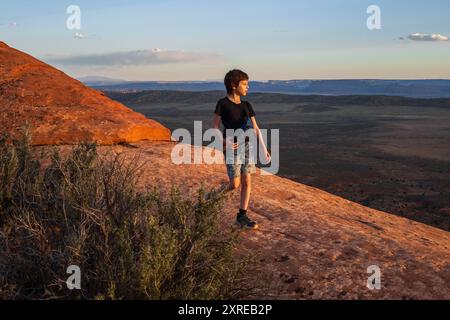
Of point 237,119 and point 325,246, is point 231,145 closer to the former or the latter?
point 237,119

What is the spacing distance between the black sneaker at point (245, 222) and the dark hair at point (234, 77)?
55.0 inches

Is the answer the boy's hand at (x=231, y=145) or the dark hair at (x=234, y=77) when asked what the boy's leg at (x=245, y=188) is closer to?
the boy's hand at (x=231, y=145)

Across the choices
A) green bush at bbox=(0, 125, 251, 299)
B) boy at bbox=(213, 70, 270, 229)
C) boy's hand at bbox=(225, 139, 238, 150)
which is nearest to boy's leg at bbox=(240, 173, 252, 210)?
boy at bbox=(213, 70, 270, 229)

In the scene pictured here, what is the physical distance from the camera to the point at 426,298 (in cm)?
387

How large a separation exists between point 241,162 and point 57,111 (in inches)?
200

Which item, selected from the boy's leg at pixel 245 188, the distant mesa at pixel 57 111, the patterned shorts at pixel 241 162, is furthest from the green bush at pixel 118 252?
the distant mesa at pixel 57 111

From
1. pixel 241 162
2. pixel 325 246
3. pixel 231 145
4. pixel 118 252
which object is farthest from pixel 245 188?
pixel 118 252

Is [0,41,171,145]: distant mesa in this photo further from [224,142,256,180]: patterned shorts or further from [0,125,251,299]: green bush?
[0,125,251,299]: green bush

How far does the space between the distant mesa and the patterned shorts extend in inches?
150

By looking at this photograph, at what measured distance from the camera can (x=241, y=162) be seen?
5102 millimetres

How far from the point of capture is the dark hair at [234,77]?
5023mm

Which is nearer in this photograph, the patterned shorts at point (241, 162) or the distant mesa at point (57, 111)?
the patterned shorts at point (241, 162)
